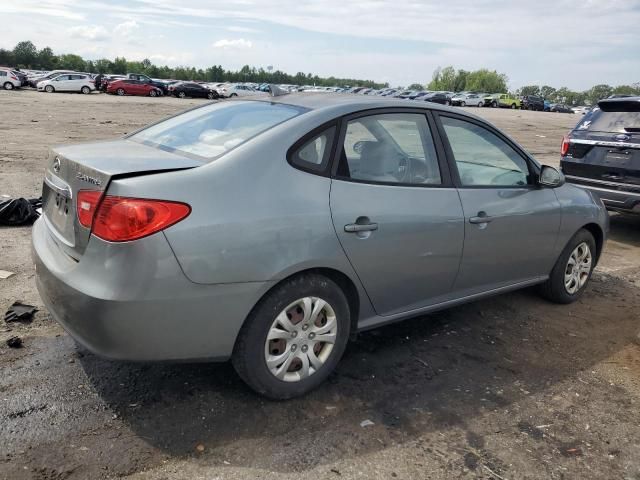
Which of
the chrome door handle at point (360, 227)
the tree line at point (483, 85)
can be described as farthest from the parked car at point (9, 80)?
the tree line at point (483, 85)

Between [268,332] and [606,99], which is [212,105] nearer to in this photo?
[268,332]

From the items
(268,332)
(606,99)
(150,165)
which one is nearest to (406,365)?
(268,332)

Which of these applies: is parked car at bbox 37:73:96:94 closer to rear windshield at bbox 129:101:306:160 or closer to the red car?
the red car

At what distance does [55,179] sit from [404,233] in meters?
2.02

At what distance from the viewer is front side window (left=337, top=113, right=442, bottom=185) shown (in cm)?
334

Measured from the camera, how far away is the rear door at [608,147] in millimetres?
6910

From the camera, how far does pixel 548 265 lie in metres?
4.66

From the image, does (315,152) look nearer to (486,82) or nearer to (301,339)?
(301,339)

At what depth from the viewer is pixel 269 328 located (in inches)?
117

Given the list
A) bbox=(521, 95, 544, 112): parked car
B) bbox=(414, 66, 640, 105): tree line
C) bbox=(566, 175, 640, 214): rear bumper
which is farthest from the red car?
bbox=(414, 66, 640, 105): tree line

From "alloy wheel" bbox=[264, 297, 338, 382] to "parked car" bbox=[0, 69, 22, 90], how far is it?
150 feet

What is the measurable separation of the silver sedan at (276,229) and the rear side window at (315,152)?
0.01 meters

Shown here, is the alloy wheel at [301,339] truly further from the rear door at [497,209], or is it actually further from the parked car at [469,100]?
the parked car at [469,100]

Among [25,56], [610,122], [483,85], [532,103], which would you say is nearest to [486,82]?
[483,85]
